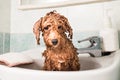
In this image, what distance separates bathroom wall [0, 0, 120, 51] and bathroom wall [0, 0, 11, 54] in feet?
0.07

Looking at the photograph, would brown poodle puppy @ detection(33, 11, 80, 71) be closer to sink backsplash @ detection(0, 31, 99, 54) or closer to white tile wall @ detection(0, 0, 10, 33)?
sink backsplash @ detection(0, 31, 99, 54)

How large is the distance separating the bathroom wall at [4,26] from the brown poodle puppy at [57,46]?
54cm

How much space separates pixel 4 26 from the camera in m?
1.03

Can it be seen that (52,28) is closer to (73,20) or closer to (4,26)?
(73,20)

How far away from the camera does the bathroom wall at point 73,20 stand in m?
0.81

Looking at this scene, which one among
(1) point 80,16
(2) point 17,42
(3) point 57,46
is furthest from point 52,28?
(2) point 17,42

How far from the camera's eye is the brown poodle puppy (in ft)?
1.65

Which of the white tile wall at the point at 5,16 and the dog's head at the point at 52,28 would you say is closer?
the dog's head at the point at 52,28

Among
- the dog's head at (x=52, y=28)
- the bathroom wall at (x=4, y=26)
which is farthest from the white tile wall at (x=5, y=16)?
the dog's head at (x=52, y=28)

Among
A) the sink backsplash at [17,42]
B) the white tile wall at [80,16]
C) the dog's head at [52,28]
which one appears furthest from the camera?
the sink backsplash at [17,42]

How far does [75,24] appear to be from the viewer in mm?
882

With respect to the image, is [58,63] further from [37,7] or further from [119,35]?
[37,7]

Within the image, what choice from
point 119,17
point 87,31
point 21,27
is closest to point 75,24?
point 87,31

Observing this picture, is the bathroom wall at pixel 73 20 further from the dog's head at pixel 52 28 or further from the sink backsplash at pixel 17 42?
the dog's head at pixel 52 28
